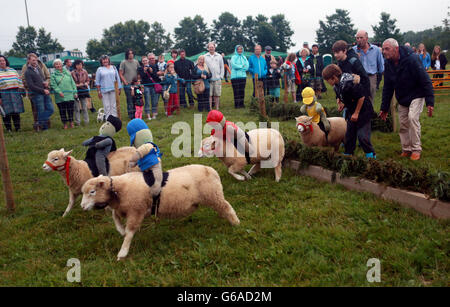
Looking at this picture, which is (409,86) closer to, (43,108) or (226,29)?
(43,108)

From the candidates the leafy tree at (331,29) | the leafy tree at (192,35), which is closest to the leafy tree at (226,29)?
the leafy tree at (192,35)

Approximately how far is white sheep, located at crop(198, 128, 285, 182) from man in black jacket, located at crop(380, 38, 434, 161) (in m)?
2.52

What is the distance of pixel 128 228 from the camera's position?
13.5 ft

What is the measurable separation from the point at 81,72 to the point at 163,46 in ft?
271

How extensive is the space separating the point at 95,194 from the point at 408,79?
6043 mm

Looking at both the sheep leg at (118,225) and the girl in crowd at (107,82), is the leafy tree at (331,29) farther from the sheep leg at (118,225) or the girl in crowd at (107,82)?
the sheep leg at (118,225)

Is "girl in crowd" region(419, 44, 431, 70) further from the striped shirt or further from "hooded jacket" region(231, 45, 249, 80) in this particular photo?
the striped shirt

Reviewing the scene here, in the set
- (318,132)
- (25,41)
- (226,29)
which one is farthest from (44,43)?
(318,132)

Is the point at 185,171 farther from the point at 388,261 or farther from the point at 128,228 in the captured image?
the point at 388,261

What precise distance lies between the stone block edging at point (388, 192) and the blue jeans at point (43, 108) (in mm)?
9509

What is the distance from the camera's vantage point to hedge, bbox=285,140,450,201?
4.29m

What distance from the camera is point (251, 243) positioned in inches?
165

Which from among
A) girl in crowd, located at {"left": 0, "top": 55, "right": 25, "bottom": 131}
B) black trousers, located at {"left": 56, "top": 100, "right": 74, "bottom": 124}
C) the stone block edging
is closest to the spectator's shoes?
the stone block edging
